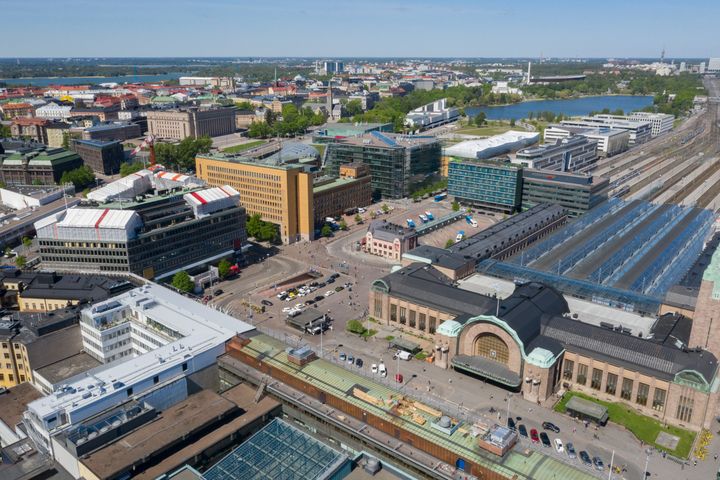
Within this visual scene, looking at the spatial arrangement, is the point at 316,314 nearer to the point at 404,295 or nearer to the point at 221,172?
the point at 404,295

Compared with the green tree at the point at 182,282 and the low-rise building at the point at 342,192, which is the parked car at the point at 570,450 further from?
the low-rise building at the point at 342,192

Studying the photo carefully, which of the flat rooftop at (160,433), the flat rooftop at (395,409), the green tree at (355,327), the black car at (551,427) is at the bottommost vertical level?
the black car at (551,427)

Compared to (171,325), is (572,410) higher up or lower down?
lower down

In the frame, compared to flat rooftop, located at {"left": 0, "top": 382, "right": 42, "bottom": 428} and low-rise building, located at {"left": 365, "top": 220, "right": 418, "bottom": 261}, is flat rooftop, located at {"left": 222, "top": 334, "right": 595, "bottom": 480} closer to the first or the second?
flat rooftop, located at {"left": 0, "top": 382, "right": 42, "bottom": 428}

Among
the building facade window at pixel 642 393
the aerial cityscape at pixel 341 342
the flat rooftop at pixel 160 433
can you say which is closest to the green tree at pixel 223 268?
the aerial cityscape at pixel 341 342

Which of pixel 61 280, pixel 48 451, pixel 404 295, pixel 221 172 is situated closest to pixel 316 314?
pixel 404 295

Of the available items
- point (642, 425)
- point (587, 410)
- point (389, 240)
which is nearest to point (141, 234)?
point (389, 240)
